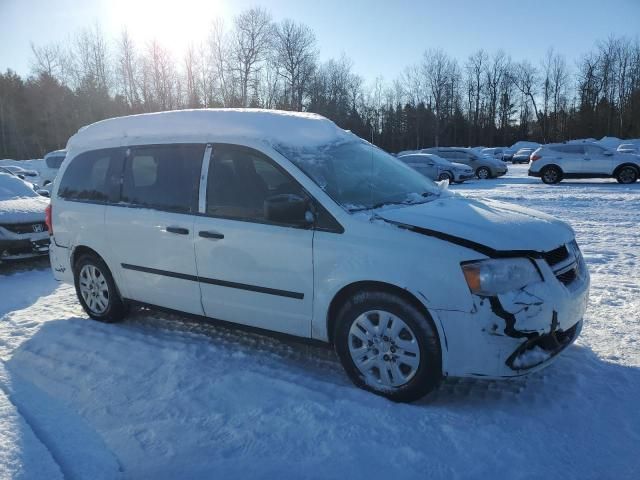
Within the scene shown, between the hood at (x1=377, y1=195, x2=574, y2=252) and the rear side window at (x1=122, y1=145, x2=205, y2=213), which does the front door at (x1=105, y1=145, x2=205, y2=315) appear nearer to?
the rear side window at (x1=122, y1=145, x2=205, y2=213)

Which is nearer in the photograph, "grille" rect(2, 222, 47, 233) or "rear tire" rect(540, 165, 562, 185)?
"grille" rect(2, 222, 47, 233)

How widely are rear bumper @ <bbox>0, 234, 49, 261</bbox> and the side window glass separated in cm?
504

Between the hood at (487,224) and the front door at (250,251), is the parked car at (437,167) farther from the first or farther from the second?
the front door at (250,251)

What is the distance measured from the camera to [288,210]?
3.44 meters

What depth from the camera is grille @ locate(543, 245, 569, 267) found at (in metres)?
3.25

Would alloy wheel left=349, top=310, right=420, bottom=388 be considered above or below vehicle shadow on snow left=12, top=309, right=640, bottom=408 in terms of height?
above

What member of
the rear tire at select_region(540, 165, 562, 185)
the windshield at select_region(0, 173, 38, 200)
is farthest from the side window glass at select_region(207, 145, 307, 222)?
the rear tire at select_region(540, 165, 562, 185)

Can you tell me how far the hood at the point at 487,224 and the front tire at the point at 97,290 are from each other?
2938 mm

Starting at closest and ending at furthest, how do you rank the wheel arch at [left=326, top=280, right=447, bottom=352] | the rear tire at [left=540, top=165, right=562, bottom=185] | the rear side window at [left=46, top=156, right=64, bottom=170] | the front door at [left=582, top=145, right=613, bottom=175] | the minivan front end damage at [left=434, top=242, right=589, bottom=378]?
the minivan front end damage at [left=434, top=242, right=589, bottom=378] → the wheel arch at [left=326, top=280, right=447, bottom=352] → the rear side window at [left=46, top=156, right=64, bottom=170] → the front door at [left=582, top=145, right=613, bottom=175] → the rear tire at [left=540, top=165, right=562, bottom=185]

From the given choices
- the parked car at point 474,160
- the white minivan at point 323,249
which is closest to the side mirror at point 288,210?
the white minivan at point 323,249

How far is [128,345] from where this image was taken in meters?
4.39

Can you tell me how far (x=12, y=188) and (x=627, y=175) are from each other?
19.8 m

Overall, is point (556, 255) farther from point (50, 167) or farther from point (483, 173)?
point (483, 173)

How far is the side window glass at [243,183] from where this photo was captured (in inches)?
148
